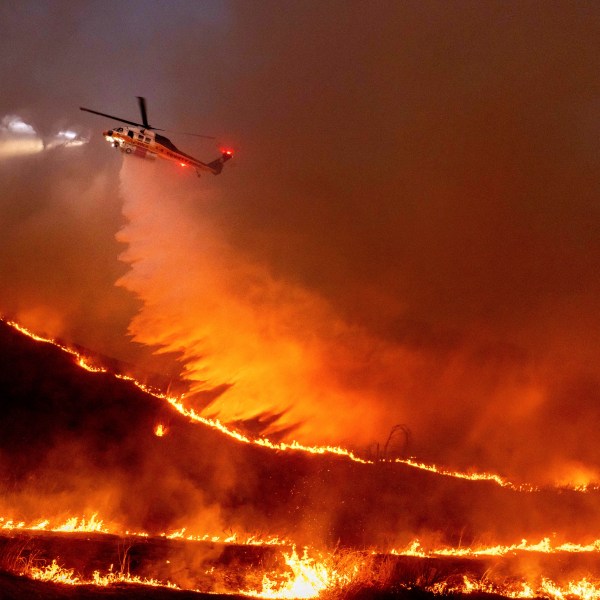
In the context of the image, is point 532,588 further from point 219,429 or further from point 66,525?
point 66,525

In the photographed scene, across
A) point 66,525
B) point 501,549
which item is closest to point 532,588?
point 501,549

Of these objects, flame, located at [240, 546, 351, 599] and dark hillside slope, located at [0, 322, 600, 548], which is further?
dark hillside slope, located at [0, 322, 600, 548]

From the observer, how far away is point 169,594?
8219 mm

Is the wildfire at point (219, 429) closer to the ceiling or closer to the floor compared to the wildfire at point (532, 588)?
closer to the ceiling

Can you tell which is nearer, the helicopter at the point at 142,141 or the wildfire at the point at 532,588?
the wildfire at the point at 532,588

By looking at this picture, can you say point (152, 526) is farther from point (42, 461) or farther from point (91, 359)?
point (91, 359)

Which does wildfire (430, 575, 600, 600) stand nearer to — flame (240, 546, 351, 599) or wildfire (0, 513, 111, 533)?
flame (240, 546, 351, 599)

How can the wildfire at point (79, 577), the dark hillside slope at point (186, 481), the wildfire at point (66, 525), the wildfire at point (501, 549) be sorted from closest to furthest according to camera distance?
→ the wildfire at point (79, 577) → the wildfire at point (66, 525) → the dark hillside slope at point (186, 481) → the wildfire at point (501, 549)

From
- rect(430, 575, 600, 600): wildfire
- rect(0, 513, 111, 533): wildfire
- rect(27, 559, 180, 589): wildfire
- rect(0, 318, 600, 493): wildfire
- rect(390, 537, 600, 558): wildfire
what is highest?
rect(0, 318, 600, 493): wildfire

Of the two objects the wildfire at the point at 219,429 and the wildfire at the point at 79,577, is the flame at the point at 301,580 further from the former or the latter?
the wildfire at the point at 219,429

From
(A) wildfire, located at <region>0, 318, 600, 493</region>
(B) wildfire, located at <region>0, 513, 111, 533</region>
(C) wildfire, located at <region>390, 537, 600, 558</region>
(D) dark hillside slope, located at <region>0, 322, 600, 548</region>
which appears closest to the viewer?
(B) wildfire, located at <region>0, 513, 111, 533</region>

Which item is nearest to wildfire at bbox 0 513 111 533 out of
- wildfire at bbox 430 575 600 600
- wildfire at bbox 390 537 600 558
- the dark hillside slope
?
the dark hillside slope

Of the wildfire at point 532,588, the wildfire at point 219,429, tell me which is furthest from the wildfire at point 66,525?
the wildfire at point 532,588

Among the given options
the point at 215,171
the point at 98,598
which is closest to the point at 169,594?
the point at 98,598
